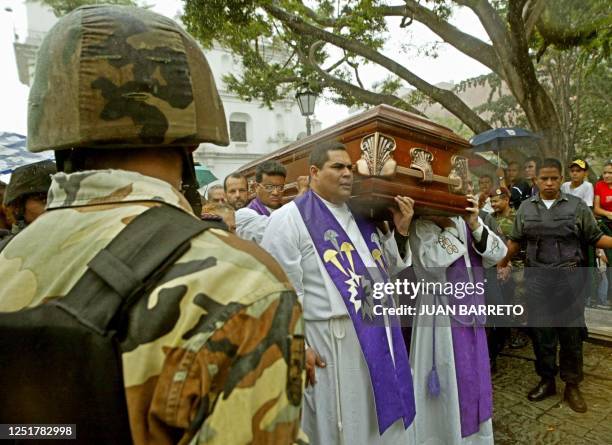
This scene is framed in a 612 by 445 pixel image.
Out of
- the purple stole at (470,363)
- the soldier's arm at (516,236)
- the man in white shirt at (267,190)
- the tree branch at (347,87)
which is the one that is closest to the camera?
the purple stole at (470,363)

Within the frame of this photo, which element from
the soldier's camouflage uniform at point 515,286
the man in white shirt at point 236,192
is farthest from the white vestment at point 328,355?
the soldier's camouflage uniform at point 515,286

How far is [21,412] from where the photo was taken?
28.3 inches

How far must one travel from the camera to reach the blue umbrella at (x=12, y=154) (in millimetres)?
3988

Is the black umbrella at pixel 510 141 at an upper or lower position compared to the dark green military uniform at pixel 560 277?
upper

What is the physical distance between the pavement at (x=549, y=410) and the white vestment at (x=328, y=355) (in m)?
1.34

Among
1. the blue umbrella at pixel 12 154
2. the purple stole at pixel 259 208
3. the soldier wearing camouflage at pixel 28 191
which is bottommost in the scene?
the purple stole at pixel 259 208

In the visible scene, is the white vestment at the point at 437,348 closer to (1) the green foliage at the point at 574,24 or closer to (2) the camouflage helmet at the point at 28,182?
(2) the camouflage helmet at the point at 28,182

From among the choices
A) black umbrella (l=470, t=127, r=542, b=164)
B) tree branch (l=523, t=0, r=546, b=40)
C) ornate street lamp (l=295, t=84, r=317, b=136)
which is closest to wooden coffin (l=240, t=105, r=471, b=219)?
ornate street lamp (l=295, t=84, r=317, b=136)

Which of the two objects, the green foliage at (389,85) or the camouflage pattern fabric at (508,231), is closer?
the camouflage pattern fabric at (508,231)

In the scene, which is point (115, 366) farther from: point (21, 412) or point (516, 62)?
point (516, 62)

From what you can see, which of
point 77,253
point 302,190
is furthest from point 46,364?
point 302,190

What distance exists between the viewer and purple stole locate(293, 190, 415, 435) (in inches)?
84.7

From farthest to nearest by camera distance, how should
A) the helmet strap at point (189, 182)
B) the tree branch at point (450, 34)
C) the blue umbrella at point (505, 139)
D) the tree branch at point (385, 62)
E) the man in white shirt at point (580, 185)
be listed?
the tree branch at point (385, 62) < the tree branch at point (450, 34) < the blue umbrella at point (505, 139) < the man in white shirt at point (580, 185) < the helmet strap at point (189, 182)

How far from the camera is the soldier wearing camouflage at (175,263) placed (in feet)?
2.09
